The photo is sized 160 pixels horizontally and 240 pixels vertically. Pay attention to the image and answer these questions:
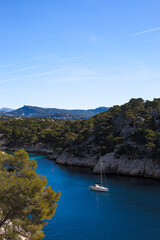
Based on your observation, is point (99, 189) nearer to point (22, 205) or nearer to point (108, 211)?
point (108, 211)

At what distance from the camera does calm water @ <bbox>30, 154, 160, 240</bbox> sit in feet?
121

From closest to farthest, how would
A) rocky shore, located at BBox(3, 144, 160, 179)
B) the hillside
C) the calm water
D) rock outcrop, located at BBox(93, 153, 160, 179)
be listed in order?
Result: the calm water
rock outcrop, located at BBox(93, 153, 160, 179)
rocky shore, located at BBox(3, 144, 160, 179)
the hillside

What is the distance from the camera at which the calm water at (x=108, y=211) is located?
36916 mm

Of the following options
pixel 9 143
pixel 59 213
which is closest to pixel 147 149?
pixel 59 213

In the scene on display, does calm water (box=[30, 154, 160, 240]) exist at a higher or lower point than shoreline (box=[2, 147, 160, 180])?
lower

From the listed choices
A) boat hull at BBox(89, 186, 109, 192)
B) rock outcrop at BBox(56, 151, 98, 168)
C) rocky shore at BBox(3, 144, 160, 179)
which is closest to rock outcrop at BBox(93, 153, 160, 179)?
rocky shore at BBox(3, 144, 160, 179)

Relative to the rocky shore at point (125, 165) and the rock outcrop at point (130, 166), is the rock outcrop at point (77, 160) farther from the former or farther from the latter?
the rock outcrop at point (130, 166)

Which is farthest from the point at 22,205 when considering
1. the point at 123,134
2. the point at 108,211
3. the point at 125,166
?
the point at 123,134

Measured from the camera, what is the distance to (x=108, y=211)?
45969 millimetres

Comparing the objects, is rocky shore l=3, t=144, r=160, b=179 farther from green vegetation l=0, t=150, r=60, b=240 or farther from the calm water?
green vegetation l=0, t=150, r=60, b=240

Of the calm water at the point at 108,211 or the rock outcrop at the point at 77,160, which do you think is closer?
the calm water at the point at 108,211

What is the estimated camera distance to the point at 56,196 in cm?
2927

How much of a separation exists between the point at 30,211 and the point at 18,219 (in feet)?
11.0

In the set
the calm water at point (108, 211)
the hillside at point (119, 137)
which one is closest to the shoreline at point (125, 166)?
the hillside at point (119, 137)
